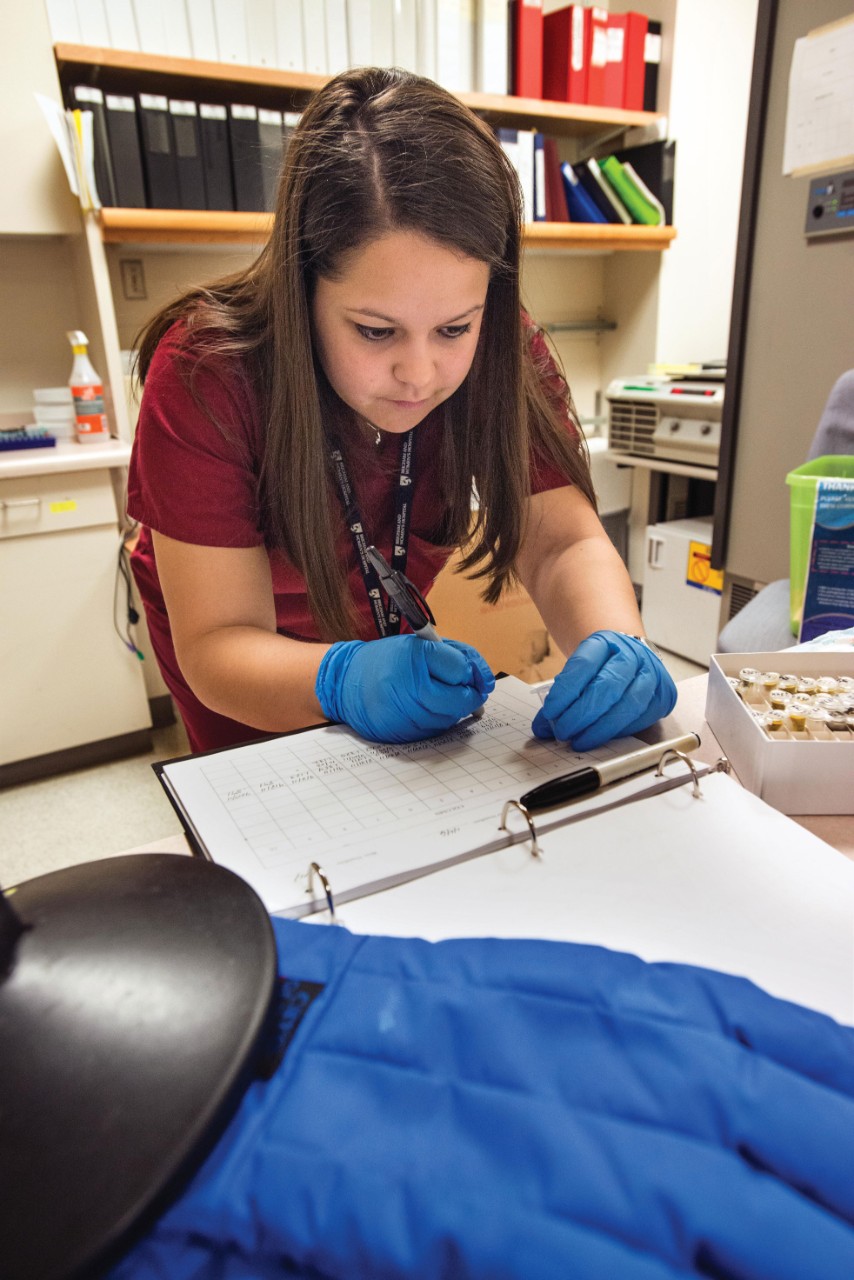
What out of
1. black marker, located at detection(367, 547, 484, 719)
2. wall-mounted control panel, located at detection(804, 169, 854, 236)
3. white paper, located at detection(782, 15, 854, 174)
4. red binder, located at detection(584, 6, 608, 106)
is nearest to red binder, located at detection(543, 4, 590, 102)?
red binder, located at detection(584, 6, 608, 106)

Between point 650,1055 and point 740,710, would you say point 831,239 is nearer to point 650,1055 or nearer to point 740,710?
point 740,710

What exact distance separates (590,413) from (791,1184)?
132 inches

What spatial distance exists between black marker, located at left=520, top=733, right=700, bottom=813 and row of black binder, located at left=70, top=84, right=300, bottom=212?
1769mm

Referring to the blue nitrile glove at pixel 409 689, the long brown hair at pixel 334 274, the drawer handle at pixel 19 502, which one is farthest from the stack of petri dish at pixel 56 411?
the blue nitrile glove at pixel 409 689

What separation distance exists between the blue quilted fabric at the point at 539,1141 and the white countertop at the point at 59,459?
168 centimetres

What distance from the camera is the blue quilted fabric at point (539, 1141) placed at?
279 mm

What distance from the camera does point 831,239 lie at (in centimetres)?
170

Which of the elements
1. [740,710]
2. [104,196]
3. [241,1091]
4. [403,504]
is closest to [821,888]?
[740,710]

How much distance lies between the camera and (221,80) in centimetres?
202

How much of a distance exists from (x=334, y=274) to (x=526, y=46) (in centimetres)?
220

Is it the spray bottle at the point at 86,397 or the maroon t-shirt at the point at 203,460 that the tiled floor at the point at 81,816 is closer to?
the spray bottle at the point at 86,397

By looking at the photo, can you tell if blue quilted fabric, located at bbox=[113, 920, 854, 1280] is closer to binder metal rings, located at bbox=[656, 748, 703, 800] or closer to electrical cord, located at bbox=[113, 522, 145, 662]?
binder metal rings, located at bbox=[656, 748, 703, 800]

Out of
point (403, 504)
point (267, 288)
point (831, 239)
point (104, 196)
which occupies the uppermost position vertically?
point (104, 196)

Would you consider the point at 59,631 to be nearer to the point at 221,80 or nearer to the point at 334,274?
the point at 221,80
